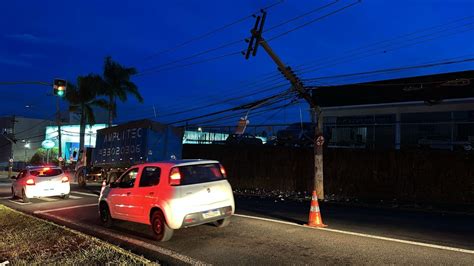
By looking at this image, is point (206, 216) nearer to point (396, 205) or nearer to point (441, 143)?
point (396, 205)

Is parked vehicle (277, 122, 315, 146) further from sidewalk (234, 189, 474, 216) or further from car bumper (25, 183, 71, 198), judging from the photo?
car bumper (25, 183, 71, 198)

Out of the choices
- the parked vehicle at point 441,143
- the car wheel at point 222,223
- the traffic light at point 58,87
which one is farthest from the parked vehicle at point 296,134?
the car wheel at point 222,223

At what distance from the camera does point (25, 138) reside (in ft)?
246

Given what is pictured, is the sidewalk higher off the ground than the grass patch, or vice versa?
the sidewalk

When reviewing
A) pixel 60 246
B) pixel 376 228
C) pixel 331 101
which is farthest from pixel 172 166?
pixel 331 101

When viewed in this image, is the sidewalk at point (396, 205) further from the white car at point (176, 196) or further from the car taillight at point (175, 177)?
the car taillight at point (175, 177)

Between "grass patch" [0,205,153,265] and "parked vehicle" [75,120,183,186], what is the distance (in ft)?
31.2

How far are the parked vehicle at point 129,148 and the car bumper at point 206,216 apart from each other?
11240 millimetres

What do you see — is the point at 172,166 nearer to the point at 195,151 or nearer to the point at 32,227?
the point at 32,227

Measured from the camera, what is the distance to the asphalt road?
732 centimetres

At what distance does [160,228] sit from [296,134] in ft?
53.4

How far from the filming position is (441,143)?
2095 centimetres

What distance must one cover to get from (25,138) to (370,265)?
7833 cm

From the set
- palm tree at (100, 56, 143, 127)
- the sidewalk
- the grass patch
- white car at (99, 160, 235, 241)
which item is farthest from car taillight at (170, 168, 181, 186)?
palm tree at (100, 56, 143, 127)
